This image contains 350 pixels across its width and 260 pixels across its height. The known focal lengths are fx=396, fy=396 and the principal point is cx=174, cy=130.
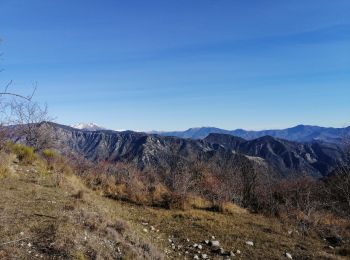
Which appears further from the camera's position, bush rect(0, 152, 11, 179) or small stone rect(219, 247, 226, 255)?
bush rect(0, 152, 11, 179)

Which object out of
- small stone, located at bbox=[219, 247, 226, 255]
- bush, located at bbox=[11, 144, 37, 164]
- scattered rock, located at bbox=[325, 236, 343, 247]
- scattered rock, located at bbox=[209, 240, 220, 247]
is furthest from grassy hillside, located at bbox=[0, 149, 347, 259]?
bush, located at bbox=[11, 144, 37, 164]

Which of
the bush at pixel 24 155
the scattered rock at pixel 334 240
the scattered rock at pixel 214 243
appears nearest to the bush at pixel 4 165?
the bush at pixel 24 155

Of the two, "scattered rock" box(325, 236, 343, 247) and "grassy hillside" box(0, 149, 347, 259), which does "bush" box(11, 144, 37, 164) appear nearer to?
"grassy hillside" box(0, 149, 347, 259)

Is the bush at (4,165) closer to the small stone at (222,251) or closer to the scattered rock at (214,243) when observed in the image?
the scattered rock at (214,243)

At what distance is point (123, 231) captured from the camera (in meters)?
10.2

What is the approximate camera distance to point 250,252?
10.5m

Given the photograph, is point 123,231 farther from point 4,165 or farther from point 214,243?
point 4,165

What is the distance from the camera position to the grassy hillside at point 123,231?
8.32 m

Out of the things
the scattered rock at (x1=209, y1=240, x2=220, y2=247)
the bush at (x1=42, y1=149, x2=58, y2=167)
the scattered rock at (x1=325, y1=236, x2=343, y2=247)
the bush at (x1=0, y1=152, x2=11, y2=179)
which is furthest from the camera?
Result: the bush at (x1=42, y1=149, x2=58, y2=167)

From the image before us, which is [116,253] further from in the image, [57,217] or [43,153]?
[43,153]

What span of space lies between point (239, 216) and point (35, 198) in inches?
309

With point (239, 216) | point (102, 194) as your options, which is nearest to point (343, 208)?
point (239, 216)

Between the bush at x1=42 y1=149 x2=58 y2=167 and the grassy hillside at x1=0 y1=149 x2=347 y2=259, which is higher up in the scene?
the bush at x1=42 y1=149 x2=58 y2=167

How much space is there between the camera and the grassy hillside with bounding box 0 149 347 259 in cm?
832
